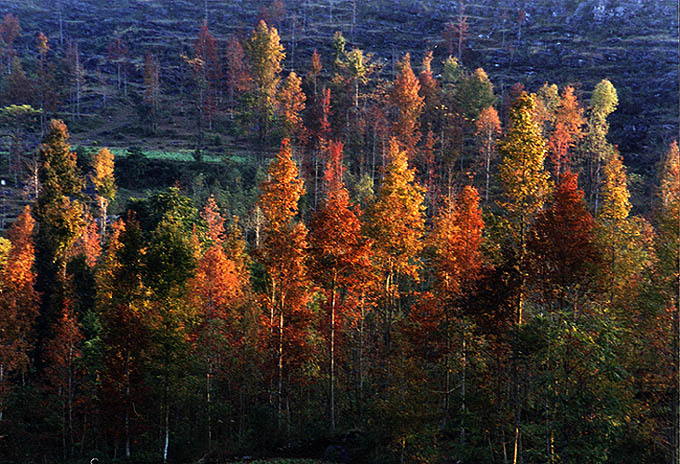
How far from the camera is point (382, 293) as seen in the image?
1331 inches

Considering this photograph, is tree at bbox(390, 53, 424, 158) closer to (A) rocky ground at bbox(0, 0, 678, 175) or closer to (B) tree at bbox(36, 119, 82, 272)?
(A) rocky ground at bbox(0, 0, 678, 175)

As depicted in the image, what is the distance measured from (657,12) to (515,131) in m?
143

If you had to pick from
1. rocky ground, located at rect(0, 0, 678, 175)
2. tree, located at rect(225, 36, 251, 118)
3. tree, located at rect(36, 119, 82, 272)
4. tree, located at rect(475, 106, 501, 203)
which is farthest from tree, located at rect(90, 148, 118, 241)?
rocky ground, located at rect(0, 0, 678, 175)

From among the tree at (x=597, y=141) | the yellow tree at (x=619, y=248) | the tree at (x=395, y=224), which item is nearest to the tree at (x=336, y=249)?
the tree at (x=395, y=224)

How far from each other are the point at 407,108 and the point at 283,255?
161ft

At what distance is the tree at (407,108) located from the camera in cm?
7344

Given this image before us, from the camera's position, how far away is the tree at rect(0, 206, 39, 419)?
125ft

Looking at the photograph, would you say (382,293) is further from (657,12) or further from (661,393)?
(657,12)

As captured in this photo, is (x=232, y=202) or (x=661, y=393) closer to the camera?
(x=661, y=393)

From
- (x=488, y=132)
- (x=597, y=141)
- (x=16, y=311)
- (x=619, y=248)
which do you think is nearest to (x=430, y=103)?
(x=488, y=132)

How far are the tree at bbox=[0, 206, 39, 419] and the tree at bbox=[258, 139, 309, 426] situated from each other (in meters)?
19.7

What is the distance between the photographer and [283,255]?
3197cm

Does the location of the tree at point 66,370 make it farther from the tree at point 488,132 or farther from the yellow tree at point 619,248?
the tree at point 488,132

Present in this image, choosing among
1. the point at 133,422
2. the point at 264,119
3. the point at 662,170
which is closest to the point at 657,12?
the point at 662,170
